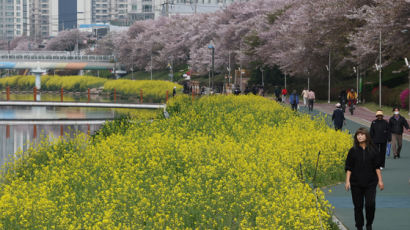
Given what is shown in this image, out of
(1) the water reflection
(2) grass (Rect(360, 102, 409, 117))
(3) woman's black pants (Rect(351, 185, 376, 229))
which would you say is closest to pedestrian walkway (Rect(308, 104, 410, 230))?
(3) woman's black pants (Rect(351, 185, 376, 229))

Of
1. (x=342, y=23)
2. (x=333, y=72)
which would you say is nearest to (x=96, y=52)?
(x=333, y=72)

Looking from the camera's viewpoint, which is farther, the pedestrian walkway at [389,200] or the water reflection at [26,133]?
the water reflection at [26,133]

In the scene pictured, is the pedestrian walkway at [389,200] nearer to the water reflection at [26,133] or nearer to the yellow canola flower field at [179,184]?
the yellow canola flower field at [179,184]

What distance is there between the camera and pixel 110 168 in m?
17.9

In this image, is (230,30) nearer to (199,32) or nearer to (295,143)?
(199,32)

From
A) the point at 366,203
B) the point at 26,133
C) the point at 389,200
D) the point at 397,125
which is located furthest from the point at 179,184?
the point at 26,133

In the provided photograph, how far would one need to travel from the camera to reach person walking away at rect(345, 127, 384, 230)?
1369 cm

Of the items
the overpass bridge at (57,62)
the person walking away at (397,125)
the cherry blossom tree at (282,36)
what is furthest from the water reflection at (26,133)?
the overpass bridge at (57,62)

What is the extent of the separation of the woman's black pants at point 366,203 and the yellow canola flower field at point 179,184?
1.79 feet

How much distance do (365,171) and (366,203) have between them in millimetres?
550

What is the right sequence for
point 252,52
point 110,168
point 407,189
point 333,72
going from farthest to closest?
point 252,52, point 333,72, point 407,189, point 110,168

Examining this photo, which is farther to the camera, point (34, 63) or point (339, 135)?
point (34, 63)

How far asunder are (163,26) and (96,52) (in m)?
45.0

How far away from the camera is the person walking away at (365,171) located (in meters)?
13.7
